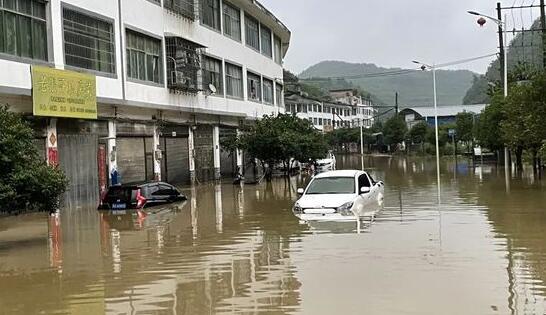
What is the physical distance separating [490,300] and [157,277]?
5054 millimetres

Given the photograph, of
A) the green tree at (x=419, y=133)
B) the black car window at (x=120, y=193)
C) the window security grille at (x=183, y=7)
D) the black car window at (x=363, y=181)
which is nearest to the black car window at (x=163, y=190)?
the black car window at (x=120, y=193)

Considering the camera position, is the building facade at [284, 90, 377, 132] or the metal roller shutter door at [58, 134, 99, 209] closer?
the metal roller shutter door at [58, 134, 99, 209]

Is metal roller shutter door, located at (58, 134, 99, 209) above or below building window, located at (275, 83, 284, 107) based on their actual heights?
below

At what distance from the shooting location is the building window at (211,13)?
42.4 metres

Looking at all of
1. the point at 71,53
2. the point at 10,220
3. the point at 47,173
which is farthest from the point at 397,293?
the point at 71,53

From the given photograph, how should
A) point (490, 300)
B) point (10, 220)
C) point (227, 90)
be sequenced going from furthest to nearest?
point (227, 90)
point (10, 220)
point (490, 300)

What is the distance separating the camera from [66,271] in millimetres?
11859

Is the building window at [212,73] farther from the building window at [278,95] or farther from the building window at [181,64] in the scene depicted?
the building window at [278,95]

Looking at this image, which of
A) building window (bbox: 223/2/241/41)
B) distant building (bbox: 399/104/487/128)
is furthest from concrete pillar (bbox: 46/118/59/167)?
distant building (bbox: 399/104/487/128)

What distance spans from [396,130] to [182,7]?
77.2m

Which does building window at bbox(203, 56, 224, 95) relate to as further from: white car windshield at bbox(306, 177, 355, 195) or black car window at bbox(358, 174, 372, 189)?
white car windshield at bbox(306, 177, 355, 195)

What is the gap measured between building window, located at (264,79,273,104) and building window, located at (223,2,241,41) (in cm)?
839

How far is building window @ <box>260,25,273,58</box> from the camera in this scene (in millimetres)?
55156

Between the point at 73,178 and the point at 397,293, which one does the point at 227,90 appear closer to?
the point at 73,178
